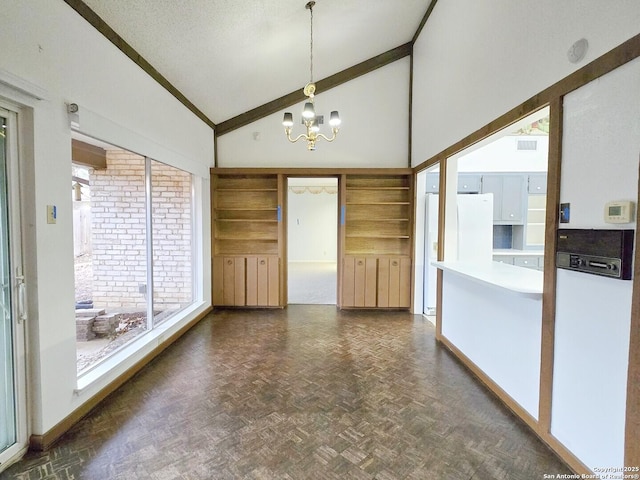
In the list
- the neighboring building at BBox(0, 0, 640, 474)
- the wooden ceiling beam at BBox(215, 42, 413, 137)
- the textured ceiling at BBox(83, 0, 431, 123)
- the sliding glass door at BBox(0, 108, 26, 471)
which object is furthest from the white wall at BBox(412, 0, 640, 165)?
the sliding glass door at BBox(0, 108, 26, 471)

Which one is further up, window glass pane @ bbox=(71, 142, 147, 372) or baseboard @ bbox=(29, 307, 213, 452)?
window glass pane @ bbox=(71, 142, 147, 372)

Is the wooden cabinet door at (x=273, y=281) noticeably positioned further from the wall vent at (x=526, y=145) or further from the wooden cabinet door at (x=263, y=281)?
the wall vent at (x=526, y=145)

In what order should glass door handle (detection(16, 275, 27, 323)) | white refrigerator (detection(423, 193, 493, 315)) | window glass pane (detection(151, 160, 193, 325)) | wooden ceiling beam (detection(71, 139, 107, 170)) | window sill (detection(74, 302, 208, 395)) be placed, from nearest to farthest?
glass door handle (detection(16, 275, 27, 323)) < window sill (detection(74, 302, 208, 395)) < wooden ceiling beam (detection(71, 139, 107, 170)) < window glass pane (detection(151, 160, 193, 325)) < white refrigerator (detection(423, 193, 493, 315))

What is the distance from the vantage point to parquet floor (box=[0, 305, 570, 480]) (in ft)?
5.76

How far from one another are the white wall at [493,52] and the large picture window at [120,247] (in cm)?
329

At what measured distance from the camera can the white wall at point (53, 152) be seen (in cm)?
181

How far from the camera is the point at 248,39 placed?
3.22 metres

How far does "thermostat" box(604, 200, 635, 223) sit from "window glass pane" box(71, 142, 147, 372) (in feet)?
12.5

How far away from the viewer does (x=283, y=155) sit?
4.94 meters

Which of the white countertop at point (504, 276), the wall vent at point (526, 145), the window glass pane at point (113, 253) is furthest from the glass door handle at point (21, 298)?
the wall vent at point (526, 145)

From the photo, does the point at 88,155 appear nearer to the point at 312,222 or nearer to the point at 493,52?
the point at 493,52

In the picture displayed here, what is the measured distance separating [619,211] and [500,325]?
1.37 meters

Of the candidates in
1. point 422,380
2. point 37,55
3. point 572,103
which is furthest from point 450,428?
point 37,55

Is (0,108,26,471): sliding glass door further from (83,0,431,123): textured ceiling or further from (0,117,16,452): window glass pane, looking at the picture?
(83,0,431,123): textured ceiling
